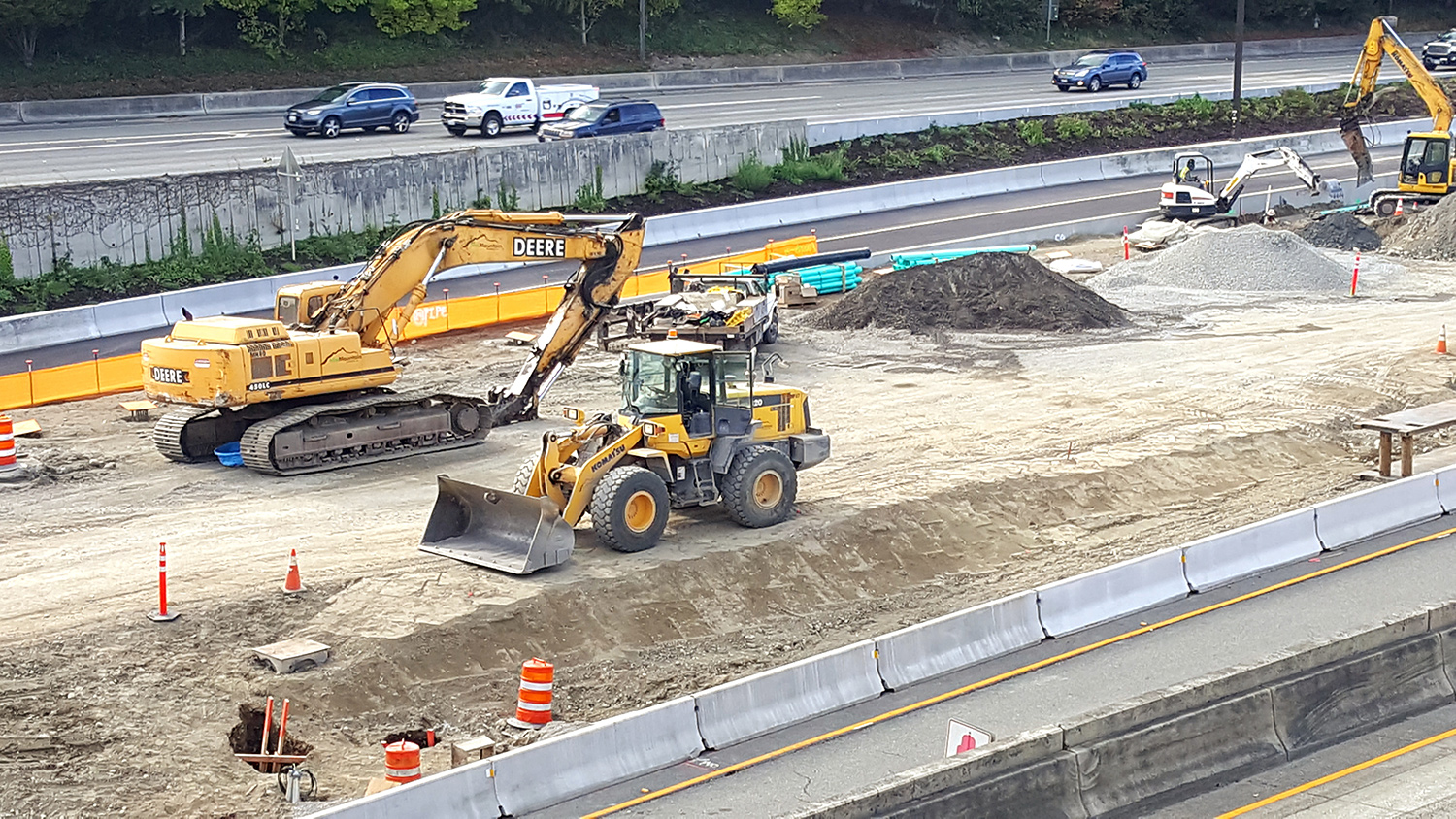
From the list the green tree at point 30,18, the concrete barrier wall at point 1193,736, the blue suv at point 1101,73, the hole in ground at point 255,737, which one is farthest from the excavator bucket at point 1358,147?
the hole in ground at point 255,737

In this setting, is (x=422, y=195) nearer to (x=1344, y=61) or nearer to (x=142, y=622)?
(x=142, y=622)

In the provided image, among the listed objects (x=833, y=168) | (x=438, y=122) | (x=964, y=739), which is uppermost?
(x=438, y=122)

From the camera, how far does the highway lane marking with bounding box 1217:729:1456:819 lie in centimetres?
1399

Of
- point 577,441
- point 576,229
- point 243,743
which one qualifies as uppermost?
point 576,229

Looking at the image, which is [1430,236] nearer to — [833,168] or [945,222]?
[945,222]

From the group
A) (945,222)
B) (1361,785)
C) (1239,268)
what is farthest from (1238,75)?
(1361,785)

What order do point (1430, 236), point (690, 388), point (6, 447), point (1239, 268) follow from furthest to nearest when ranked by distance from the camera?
point (1430, 236) < point (1239, 268) < point (6, 447) < point (690, 388)

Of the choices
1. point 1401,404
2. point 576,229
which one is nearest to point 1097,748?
point 576,229

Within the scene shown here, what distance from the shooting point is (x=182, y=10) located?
179 ft

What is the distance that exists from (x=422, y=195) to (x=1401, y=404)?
72.3 feet

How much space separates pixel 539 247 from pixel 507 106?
25360 millimetres

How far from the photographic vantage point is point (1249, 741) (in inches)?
583

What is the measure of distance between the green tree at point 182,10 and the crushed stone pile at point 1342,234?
3478cm

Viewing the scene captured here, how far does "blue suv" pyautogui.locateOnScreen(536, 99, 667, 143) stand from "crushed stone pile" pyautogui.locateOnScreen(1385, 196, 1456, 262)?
19.5 metres
